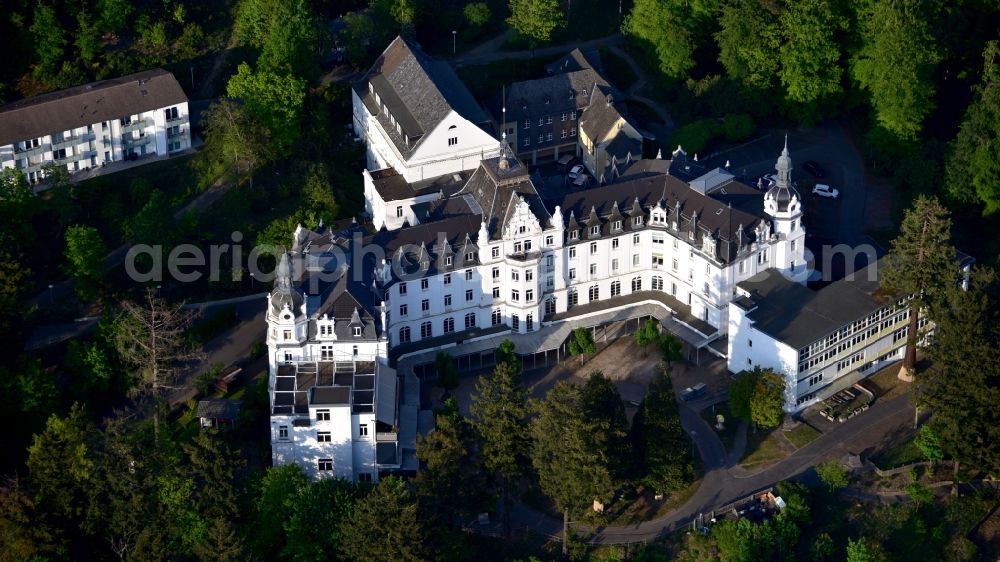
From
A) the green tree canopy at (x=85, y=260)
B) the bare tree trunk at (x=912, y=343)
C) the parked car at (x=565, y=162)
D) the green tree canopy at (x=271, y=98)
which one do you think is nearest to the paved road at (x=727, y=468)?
the bare tree trunk at (x=912, y=343)

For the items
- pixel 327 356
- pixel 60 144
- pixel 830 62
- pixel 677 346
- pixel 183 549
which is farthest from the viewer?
pixel 830 62

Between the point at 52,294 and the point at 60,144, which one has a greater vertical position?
the point at 60,144

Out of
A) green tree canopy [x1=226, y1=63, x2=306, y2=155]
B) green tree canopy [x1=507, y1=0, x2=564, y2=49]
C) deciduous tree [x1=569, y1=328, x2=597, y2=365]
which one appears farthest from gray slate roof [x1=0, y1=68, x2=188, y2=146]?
deciduous tree [x1=569, y1=328, x2=597, y2=365]

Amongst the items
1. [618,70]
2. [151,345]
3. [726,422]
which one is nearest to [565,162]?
[618,70]

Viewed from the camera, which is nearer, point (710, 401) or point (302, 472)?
point (302, 472)

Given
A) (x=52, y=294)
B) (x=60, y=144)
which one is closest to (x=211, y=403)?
(x=52, y=294)

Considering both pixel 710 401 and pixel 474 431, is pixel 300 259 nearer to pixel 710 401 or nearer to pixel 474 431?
pixel 474 431

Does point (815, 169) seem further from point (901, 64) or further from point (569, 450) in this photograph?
point (569, 450)
